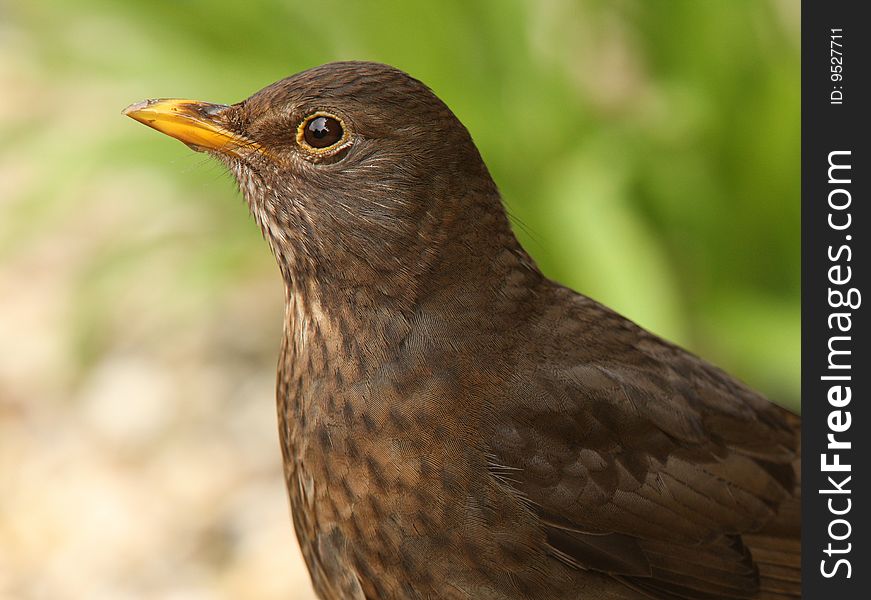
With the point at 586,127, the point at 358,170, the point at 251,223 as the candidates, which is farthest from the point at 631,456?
the point at 251,223

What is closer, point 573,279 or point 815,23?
point 815,23

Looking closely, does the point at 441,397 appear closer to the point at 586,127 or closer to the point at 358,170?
Answer: the point at 358,170

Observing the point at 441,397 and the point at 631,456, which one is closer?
the point at 441,397

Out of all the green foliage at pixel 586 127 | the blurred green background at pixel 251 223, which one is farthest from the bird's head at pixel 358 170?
the green foliage at pixel 586 127

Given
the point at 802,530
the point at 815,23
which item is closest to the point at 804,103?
the point at 815,23

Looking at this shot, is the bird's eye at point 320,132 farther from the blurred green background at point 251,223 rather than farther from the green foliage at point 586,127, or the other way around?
the green foliage at point 586,127

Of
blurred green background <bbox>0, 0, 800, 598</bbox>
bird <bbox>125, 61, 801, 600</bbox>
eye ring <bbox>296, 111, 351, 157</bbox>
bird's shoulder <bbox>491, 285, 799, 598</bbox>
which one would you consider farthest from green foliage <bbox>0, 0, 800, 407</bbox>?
eye ring <bbox>296, 111, 351, 157</bbox>

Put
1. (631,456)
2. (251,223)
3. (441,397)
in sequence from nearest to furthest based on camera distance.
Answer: (441,397) → (631,456) → (251,223)

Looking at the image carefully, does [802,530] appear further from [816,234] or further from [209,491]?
[209,491]

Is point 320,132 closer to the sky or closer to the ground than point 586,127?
closer to the ground
